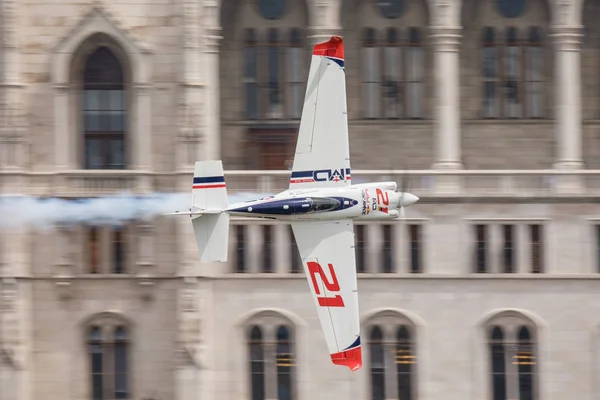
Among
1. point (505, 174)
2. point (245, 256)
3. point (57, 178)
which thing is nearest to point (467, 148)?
point (505, 174)

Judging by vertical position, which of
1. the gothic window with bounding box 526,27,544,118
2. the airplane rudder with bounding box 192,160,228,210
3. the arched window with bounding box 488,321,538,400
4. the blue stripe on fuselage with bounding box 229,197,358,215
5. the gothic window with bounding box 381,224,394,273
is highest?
the gothic window with bounding box 526,27,544,118

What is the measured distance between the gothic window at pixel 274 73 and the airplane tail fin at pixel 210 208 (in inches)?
598

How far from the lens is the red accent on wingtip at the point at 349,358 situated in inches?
3418

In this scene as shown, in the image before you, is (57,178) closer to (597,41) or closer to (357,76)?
(357,76)

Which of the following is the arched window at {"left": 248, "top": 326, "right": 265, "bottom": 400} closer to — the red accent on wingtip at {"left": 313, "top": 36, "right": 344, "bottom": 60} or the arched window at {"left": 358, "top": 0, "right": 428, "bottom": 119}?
the arched window at {"left": 358, "top": 0, "right": 428, "bottom": 119}

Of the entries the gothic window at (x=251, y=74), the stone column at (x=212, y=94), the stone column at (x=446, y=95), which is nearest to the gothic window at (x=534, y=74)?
the stone column at (x=446, y=95)

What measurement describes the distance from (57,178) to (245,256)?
8998 mm

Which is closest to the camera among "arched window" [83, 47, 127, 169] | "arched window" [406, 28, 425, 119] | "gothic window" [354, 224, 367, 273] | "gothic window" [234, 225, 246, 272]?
"gothic window" [354, 224, 367, 273]

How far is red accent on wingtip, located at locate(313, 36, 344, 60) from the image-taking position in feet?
286

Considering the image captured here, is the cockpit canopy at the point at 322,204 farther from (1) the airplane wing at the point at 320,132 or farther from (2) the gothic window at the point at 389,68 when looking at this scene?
(2) the gothic window at the point at 389,68

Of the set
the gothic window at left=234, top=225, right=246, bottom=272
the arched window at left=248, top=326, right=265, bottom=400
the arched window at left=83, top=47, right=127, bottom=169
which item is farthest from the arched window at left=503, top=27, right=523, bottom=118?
the arched window at left=83, top=47, right=127, bottom=169

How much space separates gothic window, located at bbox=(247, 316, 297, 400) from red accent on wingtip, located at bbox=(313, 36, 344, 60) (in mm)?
15163

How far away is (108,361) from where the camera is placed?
9875cm

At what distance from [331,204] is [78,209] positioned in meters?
15.1
